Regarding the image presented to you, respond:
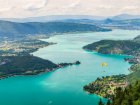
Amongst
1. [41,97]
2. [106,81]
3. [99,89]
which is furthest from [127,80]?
[41,97]

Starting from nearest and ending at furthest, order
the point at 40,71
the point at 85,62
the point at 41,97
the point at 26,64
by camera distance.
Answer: the point at 41,97
the point at 40,71
the point at 26,64
the point at 85,62

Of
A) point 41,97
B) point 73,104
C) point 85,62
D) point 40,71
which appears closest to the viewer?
Answer: point 73,104

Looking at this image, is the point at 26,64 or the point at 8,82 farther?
the point at 26,64

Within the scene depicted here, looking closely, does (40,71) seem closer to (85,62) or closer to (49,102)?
(85,62)

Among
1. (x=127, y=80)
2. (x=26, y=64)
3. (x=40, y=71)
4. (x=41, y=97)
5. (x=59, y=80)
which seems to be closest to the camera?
(x=41, y=97)

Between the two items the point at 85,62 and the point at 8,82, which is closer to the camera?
the point at 8,82

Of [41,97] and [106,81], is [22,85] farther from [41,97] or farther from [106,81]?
[106,81]

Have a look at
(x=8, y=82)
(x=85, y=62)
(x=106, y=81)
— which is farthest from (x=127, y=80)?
(x=85, y=62)

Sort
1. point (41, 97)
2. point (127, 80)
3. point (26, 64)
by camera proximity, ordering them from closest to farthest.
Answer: point (41, 97) < point (127, 80) < point (26, 64)

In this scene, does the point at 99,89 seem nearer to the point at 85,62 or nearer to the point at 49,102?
the point at 49,102
